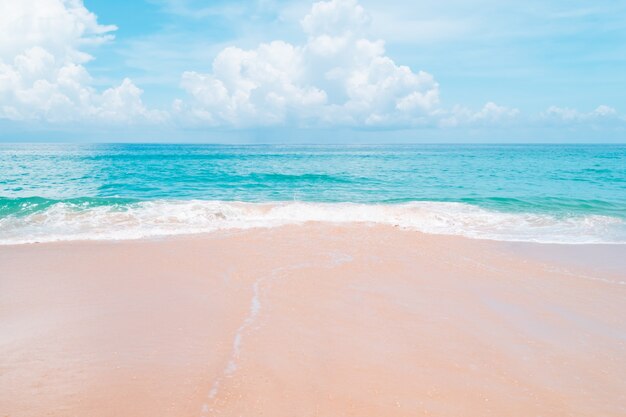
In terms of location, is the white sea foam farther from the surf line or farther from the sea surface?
the surf line

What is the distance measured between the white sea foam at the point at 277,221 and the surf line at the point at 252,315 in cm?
514

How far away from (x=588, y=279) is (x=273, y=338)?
7502 mm

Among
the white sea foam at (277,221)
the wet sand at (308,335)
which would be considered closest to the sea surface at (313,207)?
the white sea foam at (277,221)

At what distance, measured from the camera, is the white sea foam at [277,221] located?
1359 centimetres

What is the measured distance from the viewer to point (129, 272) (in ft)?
30.6

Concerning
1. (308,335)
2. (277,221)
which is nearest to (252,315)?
(308,335)

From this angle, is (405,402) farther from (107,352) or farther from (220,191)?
(220,191)

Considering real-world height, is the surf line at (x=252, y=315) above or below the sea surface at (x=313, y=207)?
below

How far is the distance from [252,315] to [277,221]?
8.95m

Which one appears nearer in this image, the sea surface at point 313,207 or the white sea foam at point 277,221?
the white sea foam at point 277,221

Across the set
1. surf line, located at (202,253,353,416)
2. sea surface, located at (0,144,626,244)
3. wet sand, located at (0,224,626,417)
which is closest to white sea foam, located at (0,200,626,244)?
sea surface, located at (0,144,626,244)

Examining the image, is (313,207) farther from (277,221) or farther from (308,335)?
(308,335)

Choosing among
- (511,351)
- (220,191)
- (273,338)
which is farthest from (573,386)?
(220,191)

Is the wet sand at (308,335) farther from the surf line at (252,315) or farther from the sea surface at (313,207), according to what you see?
the sea surface at (313,207)
